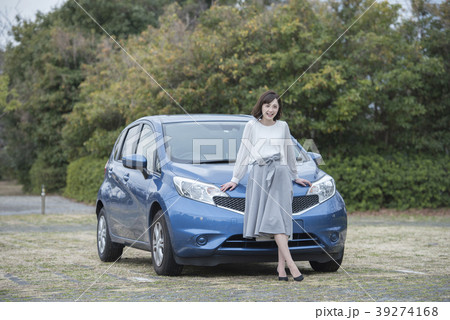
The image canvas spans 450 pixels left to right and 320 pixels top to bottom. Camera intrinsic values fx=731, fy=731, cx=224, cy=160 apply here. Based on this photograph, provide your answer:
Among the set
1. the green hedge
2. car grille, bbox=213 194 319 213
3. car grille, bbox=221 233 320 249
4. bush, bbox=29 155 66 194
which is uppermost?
car grille, bbox=213 194 319 213

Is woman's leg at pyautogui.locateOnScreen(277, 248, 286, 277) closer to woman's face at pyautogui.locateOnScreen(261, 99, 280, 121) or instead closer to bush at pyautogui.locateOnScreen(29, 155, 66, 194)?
woman's face at pyautogui.locateOnScreen(261, 99, 280, 121)

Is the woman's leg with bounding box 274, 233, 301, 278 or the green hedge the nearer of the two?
the woman's leg with bounding box 274, 233, 301, 278

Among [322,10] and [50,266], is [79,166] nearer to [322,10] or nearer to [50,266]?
[322,10]

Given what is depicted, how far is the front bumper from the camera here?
746 cm

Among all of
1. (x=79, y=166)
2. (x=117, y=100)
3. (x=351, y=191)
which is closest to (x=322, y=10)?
(x=351, y=191)

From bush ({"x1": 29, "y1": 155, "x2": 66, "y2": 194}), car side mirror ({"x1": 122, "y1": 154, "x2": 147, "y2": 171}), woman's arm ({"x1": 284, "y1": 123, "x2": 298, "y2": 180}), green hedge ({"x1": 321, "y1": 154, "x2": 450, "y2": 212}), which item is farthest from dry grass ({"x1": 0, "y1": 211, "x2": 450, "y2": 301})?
bush ({"x1": 29, "y1": 155, "x2": 66, "y2": 194})

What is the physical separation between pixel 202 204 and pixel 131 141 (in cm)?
273

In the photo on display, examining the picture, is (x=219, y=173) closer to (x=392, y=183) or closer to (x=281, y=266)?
(x=281, y=266)

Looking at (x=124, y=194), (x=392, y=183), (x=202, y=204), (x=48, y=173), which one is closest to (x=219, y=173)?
(x=202, y=204)

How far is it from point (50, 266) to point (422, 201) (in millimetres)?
14759

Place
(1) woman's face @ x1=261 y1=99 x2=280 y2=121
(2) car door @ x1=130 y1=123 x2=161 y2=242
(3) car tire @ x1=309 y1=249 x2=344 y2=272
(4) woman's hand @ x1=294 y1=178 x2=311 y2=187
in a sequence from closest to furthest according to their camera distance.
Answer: (1) woman's face @ x1=261 y1=99 x2=280 y2=121 < (4) woman's hand @ x1=294 y1=178 x2=311 y2=187 < (3) car tire @ x1=309 y1=249 x2=344 y2=272 < (2) car door @ x1=130 y1=123 x2=161 y2=242

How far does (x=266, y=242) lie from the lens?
763cm

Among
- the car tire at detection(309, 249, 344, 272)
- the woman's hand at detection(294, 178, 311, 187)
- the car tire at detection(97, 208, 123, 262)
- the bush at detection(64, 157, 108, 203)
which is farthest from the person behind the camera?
the bush at detection(64, 157, 108, 203)

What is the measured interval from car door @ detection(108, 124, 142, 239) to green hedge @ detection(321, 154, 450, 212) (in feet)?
40.1
